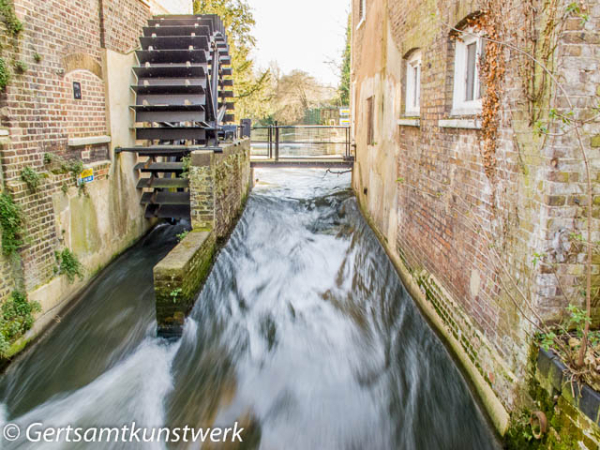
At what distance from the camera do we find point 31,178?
16.5ft


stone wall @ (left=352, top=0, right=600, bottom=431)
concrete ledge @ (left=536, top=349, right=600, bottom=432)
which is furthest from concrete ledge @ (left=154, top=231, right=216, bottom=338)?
concrete ledge @ (left=536, top=349, right=600, bottom=432)

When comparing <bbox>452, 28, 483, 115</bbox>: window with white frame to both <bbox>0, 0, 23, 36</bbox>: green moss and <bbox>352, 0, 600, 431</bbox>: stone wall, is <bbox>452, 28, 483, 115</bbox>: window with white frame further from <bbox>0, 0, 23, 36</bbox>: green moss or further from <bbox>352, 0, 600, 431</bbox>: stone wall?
<bbox>0, 0, 23, 36</bbox>: green moss

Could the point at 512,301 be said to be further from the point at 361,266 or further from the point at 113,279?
the point at 113,279

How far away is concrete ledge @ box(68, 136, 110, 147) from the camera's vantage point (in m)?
6.18

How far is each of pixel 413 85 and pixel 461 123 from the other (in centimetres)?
264

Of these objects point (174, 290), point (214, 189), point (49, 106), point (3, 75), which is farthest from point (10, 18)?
point (214, 189)

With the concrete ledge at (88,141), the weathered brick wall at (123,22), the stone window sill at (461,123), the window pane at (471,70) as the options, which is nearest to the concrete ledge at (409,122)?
the stone window sill at (461,123)

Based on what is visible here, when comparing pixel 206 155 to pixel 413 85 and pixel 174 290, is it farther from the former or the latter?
pixel 413 85

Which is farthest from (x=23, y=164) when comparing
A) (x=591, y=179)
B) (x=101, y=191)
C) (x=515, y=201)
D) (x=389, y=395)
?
(x=591, y=179)

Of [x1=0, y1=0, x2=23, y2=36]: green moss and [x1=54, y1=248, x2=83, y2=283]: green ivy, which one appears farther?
[x1=54, y1=248, x2=83, y2=283]: green ivy

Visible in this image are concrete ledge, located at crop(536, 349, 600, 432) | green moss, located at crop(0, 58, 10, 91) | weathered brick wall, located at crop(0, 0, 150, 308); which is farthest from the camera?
weathered brick wall, located at crop(0, 0, 150, 308)

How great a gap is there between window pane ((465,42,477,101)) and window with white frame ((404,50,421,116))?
70.5 inches

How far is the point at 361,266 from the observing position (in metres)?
7.90

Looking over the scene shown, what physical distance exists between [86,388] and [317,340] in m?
2.46
